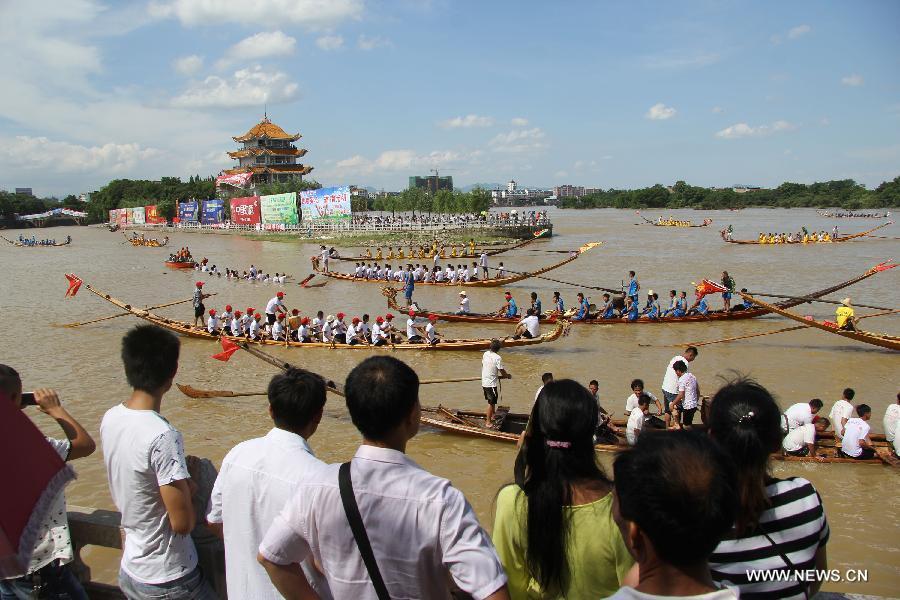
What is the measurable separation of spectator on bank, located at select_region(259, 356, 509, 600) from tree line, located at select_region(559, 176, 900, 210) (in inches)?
4228

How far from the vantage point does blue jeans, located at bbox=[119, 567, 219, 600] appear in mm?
2574

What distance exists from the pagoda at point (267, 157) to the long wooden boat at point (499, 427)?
6828 centimetres

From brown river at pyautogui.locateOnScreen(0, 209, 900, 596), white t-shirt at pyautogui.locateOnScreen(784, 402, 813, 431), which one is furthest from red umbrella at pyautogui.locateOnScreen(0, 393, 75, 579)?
white t-shirt at pyautogui.locateOnScreen(784, 402, 813, 431)

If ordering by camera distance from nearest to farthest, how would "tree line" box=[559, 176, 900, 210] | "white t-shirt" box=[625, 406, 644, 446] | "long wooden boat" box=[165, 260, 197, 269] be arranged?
1. "white t-shirt" box=[625, 406, 644, 446]
2. "long wooden boat" box=[165, 260, 197, 269]
3. "tree line" box=[559, 176, 900, 210]

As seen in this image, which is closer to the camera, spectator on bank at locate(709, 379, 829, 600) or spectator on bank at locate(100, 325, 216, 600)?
spectator on bank at locate(709, 379, 829, 600)

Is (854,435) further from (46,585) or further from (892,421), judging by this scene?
(46,585)

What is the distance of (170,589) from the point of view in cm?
259

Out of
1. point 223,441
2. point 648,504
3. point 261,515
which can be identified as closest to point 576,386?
point 648,504

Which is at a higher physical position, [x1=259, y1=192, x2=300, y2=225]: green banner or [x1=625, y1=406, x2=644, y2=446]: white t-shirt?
[x1=259, y1=192, x2=300, y2=225]: green banner

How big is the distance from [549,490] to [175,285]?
29225 millimetres

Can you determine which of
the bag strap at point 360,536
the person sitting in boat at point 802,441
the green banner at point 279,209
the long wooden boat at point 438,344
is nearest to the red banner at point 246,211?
the green banner at point 279,209

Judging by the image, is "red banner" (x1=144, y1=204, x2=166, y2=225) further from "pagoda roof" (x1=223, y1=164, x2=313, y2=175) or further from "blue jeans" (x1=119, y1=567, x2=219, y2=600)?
"blue jeans" (x1=119, y1=567, x2=219, y2=600)

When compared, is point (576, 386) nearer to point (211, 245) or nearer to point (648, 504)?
point (648, 504)

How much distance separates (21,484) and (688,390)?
24.9 ft
